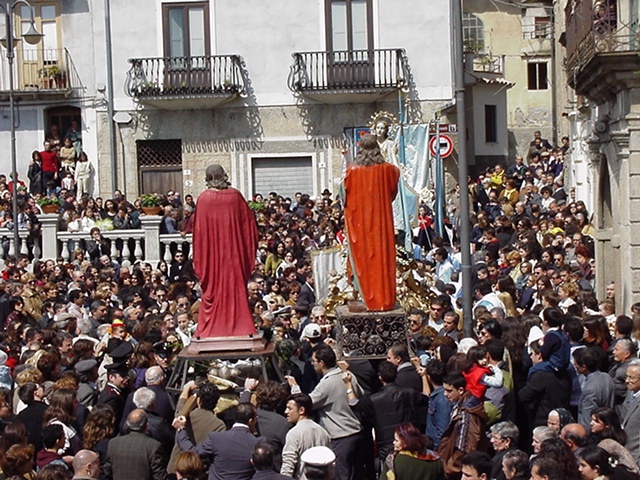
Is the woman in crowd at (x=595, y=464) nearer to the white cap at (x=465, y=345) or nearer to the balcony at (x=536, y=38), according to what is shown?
the white cap at (x=465, y=345)

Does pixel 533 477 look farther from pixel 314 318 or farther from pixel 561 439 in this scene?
pixel 314 318

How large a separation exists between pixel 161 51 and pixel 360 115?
16.9 ft

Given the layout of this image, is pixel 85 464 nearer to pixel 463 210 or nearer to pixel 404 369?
pixel 404 369

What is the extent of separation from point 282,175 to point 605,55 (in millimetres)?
16563

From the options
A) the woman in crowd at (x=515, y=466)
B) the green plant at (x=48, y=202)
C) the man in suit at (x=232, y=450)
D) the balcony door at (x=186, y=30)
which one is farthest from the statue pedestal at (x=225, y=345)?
the balcony door at (x=186, y=30)

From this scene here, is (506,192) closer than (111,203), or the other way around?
(111,203)

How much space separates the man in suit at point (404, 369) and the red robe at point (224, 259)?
164 cm

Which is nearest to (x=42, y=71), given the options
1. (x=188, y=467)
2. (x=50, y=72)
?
(x=50, y=72)

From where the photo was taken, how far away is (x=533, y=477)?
7559 mm

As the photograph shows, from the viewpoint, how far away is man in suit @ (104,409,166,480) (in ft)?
30.5

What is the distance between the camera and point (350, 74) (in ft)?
100

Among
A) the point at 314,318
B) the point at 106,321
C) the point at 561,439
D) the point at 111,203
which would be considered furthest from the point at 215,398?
the point at 111,203

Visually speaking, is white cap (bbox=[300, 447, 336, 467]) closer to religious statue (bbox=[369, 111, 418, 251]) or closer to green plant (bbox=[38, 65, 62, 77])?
religious statue (bbox=[369, 111, 418, 251])

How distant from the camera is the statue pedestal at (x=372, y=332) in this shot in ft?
41.7
